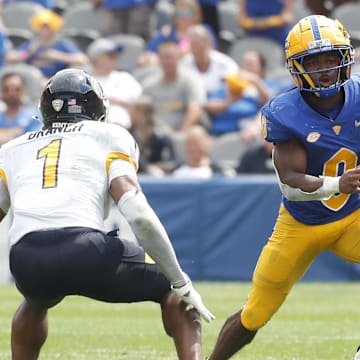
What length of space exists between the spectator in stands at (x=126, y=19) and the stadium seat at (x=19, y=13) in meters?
1.28

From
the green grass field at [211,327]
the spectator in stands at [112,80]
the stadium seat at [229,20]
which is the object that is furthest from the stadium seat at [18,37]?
the green grass field at [211,327]

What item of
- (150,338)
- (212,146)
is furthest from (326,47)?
(212,146)

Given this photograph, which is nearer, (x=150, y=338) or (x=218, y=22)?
(x=150, y=338)

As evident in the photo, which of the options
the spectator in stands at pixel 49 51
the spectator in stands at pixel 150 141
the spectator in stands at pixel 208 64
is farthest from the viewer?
the spectator in stands at pixel 49 51

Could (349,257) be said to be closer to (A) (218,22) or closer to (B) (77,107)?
(B) (77,107)

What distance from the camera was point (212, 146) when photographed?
12.1 meters

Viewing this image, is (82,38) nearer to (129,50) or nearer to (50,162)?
(129,50)

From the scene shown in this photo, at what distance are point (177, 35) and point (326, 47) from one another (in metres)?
8.48

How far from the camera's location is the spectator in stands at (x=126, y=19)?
1436 centimetres

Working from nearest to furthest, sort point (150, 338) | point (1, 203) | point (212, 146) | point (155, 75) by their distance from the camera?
point (1, 203) → point (150, 338) → point (212, 146) → point (155, 75)

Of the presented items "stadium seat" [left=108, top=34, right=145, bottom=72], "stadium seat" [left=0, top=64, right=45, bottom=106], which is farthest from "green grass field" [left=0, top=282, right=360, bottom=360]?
"stadium seat" [left=108, top=34, right=145, bottom=72]

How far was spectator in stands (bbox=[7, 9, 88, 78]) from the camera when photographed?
1345 centimetres

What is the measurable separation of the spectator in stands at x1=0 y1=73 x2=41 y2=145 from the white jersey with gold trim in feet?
22.9

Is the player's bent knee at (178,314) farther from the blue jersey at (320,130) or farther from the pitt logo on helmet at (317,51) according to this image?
the pitt logo on helmet at (317,51)
